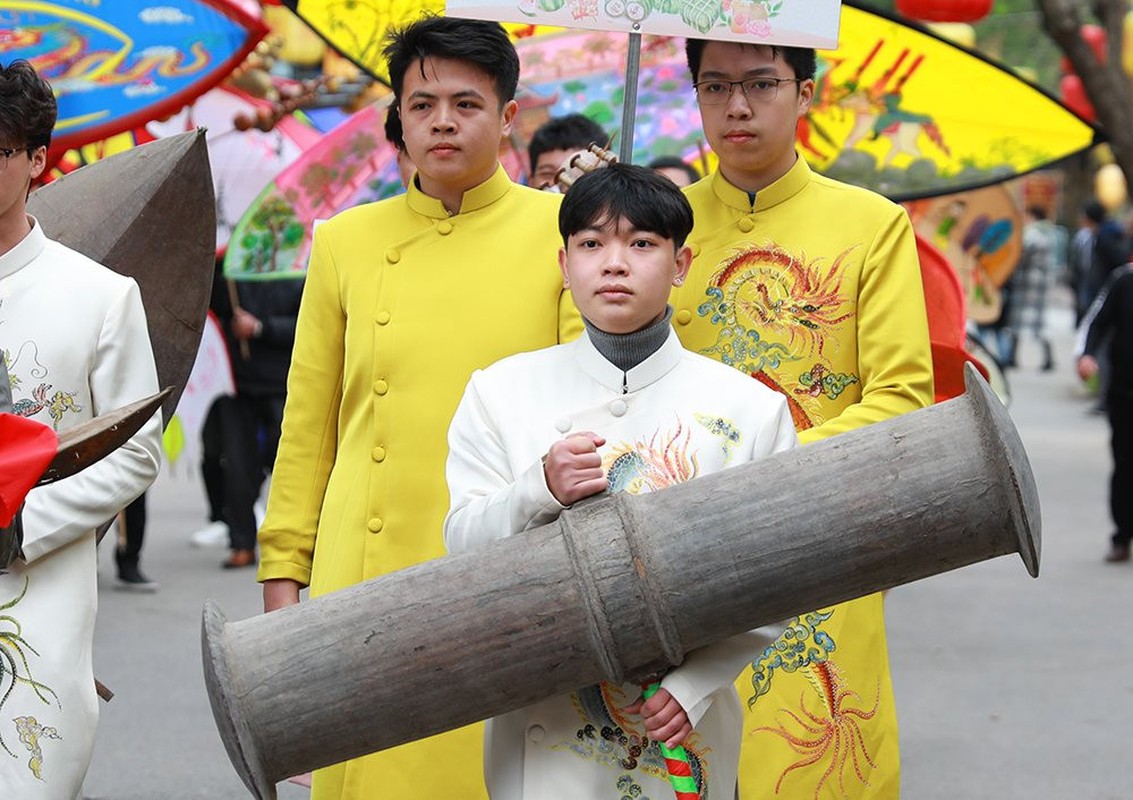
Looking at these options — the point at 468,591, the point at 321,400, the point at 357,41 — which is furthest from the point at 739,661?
the point at 357,41

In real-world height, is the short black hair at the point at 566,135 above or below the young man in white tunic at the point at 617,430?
below

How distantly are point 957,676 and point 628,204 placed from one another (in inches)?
202

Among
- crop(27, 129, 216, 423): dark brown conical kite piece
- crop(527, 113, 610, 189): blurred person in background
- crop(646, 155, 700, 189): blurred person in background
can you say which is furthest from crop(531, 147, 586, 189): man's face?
crop(27, 129, 216, 423): dark brown conical kite piece

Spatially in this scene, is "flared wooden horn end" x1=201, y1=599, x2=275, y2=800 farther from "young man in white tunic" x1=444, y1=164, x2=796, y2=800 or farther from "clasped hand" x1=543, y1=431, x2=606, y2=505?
"clasped hand" x1=543, y1=431, x2=606, y2=505

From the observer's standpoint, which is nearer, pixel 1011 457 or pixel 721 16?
pixel 1011 457

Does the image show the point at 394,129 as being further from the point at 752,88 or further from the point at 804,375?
the point at 804,375

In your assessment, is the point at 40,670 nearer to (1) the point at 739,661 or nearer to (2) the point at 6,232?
(2) the point at 6,232

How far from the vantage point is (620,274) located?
3145mm

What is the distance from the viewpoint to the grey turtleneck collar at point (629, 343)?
3201mm

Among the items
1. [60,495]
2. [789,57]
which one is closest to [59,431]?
[60,495]

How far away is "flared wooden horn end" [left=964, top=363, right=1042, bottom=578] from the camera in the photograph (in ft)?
9.40

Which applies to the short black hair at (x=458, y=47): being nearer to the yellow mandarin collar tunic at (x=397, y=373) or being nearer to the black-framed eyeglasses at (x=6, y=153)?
the yellow mandarin collar tunic at (x=397, y=373)

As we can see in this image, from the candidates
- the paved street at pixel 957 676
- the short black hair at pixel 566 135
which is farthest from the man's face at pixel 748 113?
the paved street at pixel 957 676

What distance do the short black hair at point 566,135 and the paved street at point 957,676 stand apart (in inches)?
82.0
